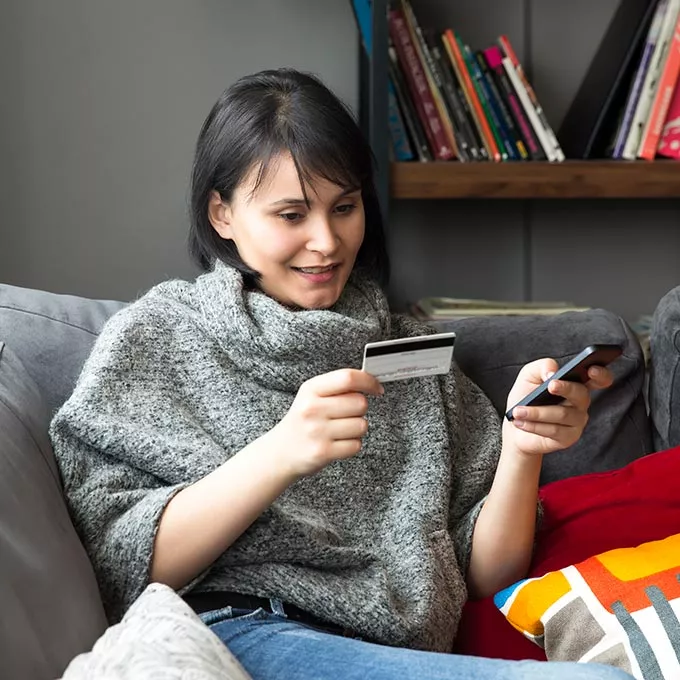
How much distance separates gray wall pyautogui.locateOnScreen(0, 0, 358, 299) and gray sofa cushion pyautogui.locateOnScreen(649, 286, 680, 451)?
107 centimetres

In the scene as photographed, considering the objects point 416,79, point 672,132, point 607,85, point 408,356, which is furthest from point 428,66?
point 408,356

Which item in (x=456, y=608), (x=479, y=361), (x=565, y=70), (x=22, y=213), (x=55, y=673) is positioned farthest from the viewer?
(x=565, y=70)

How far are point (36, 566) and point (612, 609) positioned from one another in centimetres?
58

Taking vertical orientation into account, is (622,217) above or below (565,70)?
below

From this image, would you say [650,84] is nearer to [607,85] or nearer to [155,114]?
[607,85]

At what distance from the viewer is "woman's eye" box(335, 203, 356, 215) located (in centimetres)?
131

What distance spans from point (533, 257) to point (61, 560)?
1758 mm

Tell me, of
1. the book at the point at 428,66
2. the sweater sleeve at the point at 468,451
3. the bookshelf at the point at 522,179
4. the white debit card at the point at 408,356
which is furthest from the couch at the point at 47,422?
the book at the point at 428,66

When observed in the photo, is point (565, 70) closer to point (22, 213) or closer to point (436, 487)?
point (22, 213)

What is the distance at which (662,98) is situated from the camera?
7.18ft

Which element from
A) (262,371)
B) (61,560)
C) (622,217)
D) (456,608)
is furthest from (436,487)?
(622,217)

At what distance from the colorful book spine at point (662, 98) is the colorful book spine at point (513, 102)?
0.22 metres

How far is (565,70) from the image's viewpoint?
2.47 metres

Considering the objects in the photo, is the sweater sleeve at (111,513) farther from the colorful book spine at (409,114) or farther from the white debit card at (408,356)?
the colorful book spine at (409,114)
